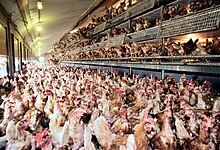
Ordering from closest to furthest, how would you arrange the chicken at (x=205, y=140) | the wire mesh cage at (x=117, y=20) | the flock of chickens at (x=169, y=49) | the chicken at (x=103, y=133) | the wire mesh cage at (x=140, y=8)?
1. the chicken at (x=205, y=140)
2. the chicken at (x=103, y=133)
3. the flock of chickens at (x=169, y=49)
4. the wire mesh cage at (x=140, y=8)
5. the wire mesh cage at (x=117, y=20)

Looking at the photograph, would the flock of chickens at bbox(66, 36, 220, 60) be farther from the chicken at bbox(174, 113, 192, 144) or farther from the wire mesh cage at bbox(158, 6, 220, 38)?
the chicken at bbox(174, 113, 192, 144)

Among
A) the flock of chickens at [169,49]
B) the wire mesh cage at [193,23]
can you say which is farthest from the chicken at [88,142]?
the flock of chickens at [169,49]

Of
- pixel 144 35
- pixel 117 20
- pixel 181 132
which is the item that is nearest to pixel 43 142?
pixel 181 132

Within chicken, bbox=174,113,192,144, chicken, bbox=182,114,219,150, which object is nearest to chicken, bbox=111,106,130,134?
chicken, bbox=174,113,192,144

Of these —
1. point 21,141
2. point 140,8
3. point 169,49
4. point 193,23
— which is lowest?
point 21,141

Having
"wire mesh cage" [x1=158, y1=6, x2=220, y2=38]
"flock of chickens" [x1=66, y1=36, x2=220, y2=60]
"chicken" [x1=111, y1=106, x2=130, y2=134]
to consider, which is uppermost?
"wire mesh cage" [x1=158, y1=6, x2=220, y2=38]

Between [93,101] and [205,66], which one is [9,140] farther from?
[205,66]

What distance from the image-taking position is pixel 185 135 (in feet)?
4.82

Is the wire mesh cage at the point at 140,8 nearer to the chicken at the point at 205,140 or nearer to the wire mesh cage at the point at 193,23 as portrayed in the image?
the wire mesh cage at the point at 193,23

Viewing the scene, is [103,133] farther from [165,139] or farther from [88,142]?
[165,139]

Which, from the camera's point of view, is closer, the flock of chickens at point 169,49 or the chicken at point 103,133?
the chicken at point 103,133

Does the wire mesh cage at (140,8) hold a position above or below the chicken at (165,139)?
above

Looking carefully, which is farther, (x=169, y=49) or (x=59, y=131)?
(x=169, y=49)

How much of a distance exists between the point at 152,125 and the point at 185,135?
23 cm
